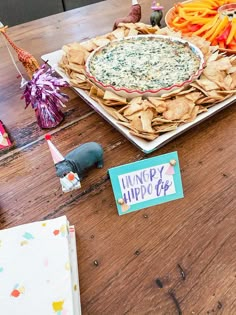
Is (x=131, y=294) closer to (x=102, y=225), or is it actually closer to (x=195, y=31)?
(x=102, y=225)

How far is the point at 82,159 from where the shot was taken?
0.62 meters

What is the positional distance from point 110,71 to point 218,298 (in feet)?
1.75

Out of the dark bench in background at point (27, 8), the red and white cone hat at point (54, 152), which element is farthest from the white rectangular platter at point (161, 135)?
the dark bench in background at point (27, 8)

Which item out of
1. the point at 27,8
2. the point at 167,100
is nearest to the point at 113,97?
the point at 167,100

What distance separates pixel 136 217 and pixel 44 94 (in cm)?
33

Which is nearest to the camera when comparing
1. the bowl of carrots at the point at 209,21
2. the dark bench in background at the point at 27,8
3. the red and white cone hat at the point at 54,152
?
the red and white cone hat at the point at 54,152

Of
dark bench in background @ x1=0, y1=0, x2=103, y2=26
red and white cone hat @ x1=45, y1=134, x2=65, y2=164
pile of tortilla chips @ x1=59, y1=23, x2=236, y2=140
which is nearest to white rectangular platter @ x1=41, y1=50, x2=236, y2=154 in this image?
pile of tortilla chips @ x1=59, y1=23, x2=236, y2=140

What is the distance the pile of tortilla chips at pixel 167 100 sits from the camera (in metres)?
0.66

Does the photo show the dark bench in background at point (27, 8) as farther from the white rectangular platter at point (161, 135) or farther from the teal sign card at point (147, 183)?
the teal sign card at point (147, 183)

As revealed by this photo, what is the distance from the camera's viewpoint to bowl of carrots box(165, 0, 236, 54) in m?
0.91

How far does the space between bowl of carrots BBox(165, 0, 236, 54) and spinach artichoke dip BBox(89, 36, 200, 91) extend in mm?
132

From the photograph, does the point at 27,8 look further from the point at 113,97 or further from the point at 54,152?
the point at 54,152

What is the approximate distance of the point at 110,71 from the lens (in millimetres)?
789

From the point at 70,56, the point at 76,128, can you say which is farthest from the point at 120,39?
the point at 76,128
